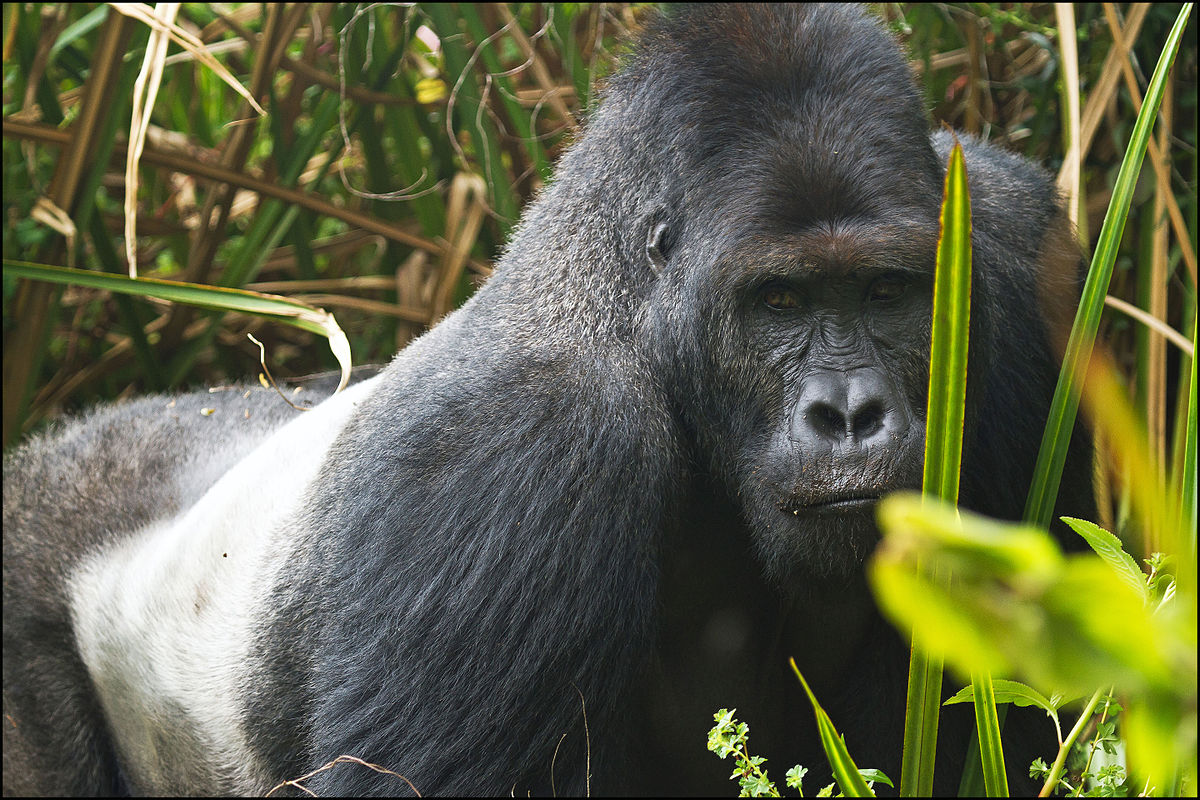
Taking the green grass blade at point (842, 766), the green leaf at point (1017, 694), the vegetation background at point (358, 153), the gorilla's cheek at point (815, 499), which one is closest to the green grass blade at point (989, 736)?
the green leaf at point (1017, 694)

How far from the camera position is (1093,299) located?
1.41m

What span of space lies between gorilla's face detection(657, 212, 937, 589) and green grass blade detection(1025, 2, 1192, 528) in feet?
1.18

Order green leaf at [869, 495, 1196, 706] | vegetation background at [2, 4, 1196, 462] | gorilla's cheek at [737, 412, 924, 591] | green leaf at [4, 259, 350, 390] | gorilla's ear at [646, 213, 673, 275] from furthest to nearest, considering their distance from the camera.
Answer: vegetation background at [2, 4, 1196, 462] < gorilla's ear at [646, 213, 673, 275] < green leaf at [4, 259, 350, 390] < gorilla's cheek at [737, 412, 924, 591] < green leaf at [869, 495, 1196, 706]

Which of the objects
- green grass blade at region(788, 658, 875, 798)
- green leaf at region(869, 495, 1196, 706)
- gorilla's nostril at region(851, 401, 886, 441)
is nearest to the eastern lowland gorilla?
gorilla's nostril at region(851, 401, 886, 441)

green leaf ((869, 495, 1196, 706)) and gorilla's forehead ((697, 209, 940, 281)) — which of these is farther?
gorilla's forehead ((697, 209, 940, 281))

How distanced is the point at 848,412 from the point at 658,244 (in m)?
0.54

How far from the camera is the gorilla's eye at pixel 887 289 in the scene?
2.02 metres

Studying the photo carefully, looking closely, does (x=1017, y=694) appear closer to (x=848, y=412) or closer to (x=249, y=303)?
(x=848, y=412)

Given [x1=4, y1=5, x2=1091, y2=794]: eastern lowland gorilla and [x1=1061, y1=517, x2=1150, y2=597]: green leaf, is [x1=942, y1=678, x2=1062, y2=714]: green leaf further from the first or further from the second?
[x1=4, y1=5, x2=1091, y2=794]: eastern lowland gorilla

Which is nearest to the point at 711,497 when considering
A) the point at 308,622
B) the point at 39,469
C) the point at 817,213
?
the point at 817,213

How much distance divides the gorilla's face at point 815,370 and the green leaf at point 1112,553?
0.64 m

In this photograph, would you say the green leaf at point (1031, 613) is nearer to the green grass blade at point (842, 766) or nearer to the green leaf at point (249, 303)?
the green grass blade at point (842, 766)

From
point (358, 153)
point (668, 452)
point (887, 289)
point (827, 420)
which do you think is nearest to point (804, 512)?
point (827, 420)

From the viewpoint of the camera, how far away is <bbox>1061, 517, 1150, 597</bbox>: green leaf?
1.14 metres
